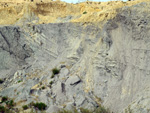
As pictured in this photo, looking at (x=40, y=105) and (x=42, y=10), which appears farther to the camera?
(x=42, y=10)

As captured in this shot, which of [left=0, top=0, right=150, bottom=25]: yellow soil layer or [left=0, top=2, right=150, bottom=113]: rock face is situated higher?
[left=0, top=0, right=150, bottom=25]: yellow soil layer

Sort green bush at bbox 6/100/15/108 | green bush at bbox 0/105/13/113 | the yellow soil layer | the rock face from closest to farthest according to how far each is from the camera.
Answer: the rock face < green bush at bbox 0/105/13/113 < green bush at bbox 6/100/15/108 < the yellow soil layer

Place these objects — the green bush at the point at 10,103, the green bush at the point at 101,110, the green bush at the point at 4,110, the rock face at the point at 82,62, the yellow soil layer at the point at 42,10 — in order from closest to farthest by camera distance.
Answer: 1. the green bush at the point at 101,110
2. the rock face at the point at 82,62
3. the green bush at the point at 4,110
4. the green bush at the point at 10,103
5. the yellow soil layer at the point at 42,10

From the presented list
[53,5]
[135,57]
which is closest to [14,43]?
[53,5]

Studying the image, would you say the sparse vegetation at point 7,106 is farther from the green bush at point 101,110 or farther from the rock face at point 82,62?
the green bush at point 101,110

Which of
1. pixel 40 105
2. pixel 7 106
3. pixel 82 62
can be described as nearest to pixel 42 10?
pixel 82 62

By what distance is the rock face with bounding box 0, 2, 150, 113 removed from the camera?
50.4 ft

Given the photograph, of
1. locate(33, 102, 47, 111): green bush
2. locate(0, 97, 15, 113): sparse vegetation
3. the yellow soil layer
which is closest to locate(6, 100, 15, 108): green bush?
locate(0, 97, 15, 113): sparse vegetation

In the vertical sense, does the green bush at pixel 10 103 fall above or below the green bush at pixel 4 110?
above

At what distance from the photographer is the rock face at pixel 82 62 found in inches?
605

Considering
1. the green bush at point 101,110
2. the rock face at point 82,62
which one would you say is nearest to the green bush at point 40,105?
the rock face at point 82,62

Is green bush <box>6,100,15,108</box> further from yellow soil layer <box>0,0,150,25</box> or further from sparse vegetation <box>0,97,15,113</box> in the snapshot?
yellow soil layer <box>0,0,150,25</box>

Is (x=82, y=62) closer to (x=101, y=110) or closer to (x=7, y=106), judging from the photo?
(x=101, y=110)

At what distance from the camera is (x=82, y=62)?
18859 millimetres
